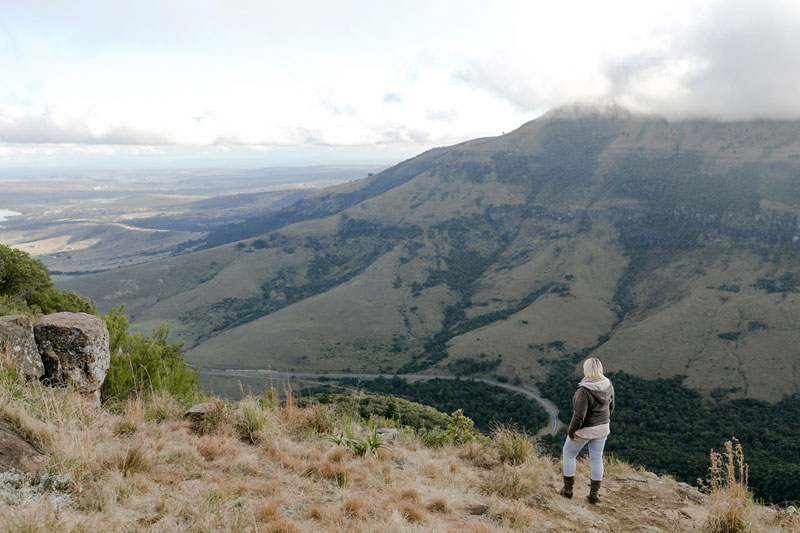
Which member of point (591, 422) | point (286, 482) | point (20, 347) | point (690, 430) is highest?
point (20, 347)

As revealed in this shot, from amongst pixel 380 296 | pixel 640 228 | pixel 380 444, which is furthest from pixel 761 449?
pixel 640 228

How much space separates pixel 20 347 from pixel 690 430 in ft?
306

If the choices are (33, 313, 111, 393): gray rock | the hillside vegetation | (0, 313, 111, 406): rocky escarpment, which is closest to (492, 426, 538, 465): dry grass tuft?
the hillside vegetation

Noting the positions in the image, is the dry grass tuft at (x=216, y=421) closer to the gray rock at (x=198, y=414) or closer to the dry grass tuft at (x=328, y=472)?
the gray rock at (x=198, y=414)

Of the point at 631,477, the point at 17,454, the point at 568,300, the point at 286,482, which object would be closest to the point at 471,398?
the point at 568,300

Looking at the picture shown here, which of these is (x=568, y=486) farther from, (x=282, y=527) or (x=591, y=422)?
(x=282, y=527)

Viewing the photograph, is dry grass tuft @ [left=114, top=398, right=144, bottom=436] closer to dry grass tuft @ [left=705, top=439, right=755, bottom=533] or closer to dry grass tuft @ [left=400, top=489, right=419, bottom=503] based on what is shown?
dry grass tuft @ [left=400, top=489, right=419, bottom=503]

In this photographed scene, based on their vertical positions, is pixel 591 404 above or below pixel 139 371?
above

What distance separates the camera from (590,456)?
751 centimetres

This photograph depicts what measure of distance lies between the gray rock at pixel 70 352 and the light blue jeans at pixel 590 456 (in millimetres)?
9238

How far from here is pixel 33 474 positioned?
16.1 feet

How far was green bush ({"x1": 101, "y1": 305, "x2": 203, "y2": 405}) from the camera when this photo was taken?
10.4 meters

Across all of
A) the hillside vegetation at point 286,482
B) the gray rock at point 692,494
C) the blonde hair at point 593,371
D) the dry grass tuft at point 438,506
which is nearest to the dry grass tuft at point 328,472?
the hillside vegetation at point 286,482

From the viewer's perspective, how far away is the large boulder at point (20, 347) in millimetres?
7367
